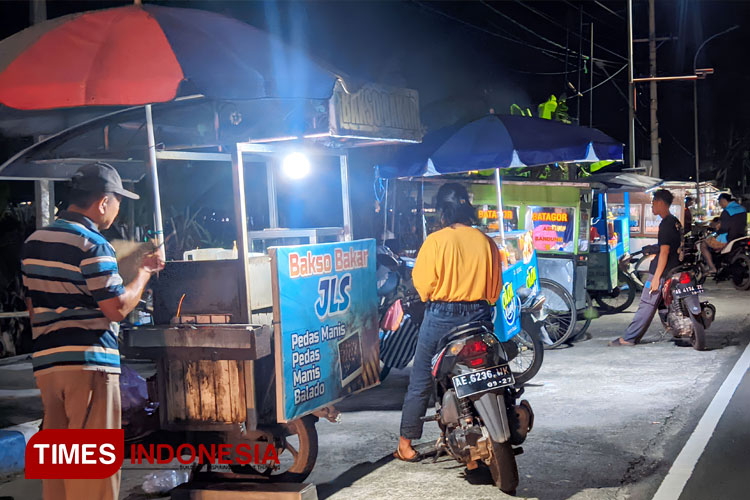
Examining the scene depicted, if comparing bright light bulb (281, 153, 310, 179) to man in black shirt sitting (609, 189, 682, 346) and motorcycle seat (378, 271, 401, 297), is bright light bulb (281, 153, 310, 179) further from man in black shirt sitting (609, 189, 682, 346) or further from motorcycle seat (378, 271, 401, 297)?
man in black shirt sitting (609, 189, 682, 346)

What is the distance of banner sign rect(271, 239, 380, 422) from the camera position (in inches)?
196

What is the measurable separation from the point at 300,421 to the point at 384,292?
3430mm

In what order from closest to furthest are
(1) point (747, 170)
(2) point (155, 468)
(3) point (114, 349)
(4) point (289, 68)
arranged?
(3) point (114, 349)
(4) point (289, 68)
(2) point (155, 468)
(1) point (747, 170)

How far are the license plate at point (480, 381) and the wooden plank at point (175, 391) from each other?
1810 mm

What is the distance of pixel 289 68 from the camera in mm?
4848

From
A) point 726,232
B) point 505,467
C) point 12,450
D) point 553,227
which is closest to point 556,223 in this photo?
point 553,227

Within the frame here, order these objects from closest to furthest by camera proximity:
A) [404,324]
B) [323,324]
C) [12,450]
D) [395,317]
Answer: [323,324]
[12,450]
[395,317]
[404,324]

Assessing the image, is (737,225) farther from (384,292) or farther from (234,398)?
(234,398)

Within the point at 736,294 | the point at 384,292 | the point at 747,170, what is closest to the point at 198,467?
the point at 384,292

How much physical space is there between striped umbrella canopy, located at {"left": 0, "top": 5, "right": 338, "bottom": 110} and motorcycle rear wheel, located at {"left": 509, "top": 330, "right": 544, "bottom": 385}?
4102mm

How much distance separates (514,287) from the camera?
27.5 feet

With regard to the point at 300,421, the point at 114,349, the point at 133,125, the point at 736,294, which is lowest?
the point at 736,294

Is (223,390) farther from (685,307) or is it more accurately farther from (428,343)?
(685,307)

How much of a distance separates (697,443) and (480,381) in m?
2.14
